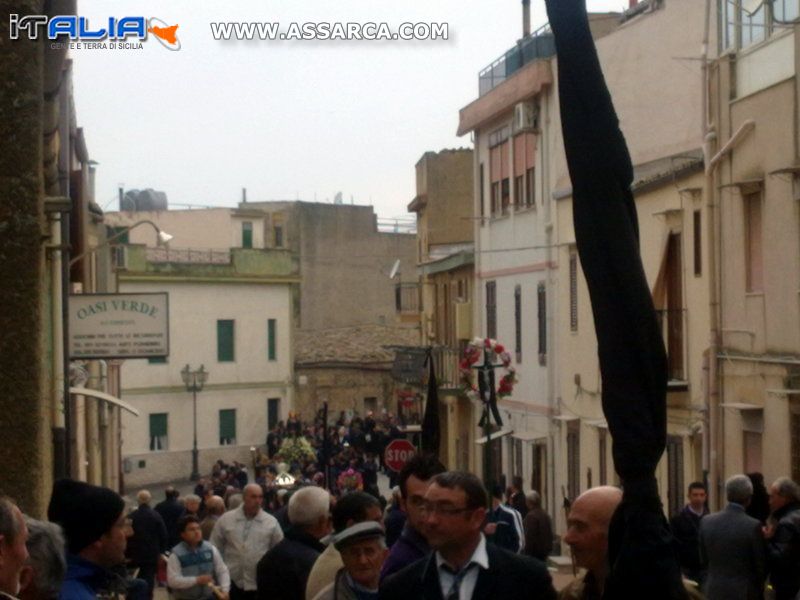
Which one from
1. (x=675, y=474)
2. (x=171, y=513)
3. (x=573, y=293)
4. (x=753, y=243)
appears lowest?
(x=675, y=474)

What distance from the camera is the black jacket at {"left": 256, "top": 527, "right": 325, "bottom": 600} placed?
27.9 feet

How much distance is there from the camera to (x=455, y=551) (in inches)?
213

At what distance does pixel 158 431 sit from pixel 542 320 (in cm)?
2654

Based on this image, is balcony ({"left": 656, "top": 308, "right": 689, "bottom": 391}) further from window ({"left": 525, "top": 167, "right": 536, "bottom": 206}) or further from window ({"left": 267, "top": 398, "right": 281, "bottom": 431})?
window ({"left": 267, "top": 398, "right": 281, "bottom": 431})

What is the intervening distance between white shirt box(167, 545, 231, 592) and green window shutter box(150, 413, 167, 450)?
151 ft

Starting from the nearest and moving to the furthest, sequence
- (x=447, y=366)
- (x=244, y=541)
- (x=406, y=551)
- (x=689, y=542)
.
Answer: (x=406, y=551), (x=689, y=542), (x=244, y=541), (x=447, y=366)

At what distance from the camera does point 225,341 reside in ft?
206

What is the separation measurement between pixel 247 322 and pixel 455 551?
5825cm

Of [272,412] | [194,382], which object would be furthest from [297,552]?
[272,412]

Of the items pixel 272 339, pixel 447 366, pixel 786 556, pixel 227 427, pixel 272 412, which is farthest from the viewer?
pixel 272 412

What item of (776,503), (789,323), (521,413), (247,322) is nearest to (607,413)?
(776,503)

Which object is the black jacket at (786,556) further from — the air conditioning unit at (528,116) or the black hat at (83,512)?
the air conditioning unit at (528,116)

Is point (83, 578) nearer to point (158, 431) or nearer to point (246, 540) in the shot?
point (246, 540)

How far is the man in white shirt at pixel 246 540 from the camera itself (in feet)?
45.4
